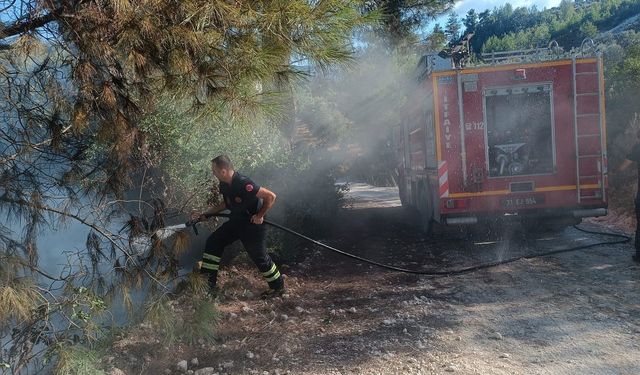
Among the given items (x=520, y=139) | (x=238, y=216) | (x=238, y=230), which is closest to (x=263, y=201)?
(x=238, y=216)

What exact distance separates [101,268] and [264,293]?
106 inches

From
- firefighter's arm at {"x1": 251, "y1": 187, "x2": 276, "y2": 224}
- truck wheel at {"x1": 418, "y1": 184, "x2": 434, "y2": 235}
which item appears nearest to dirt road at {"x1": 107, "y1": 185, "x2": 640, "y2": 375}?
firefighter's arm at {"x1": 251, "y1": 187, "x2": 276, "y2": 224}

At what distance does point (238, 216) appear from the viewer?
19.7 ft

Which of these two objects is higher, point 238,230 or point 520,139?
point 520,139

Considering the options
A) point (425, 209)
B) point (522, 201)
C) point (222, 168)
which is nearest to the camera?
point (222, 168)

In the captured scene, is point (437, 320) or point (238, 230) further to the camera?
point (238, 230)

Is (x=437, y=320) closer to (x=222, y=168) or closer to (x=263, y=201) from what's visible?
(x=263, y=201)

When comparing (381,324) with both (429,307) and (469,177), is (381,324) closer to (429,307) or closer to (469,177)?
(429,307)

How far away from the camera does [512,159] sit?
28.7 ft

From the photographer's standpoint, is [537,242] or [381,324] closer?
[381,324]

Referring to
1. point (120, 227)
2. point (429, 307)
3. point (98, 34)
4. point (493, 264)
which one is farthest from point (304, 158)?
point (98, 34)

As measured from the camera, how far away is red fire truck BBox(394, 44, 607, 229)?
8.42m

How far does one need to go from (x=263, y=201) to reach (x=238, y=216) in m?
0.36

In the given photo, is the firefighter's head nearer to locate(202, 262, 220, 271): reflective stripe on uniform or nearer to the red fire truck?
locate(202, 262, 220, 271): reflective stripe on uniform
